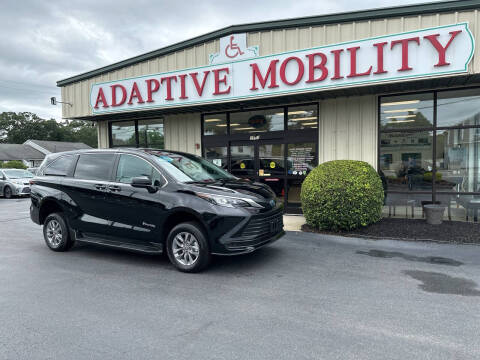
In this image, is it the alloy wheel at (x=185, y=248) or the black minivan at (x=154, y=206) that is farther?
the alloy wheel at (x=185, y=248)

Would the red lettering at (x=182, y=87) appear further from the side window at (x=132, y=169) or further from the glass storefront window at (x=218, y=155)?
the side window at (x=132, y=169)

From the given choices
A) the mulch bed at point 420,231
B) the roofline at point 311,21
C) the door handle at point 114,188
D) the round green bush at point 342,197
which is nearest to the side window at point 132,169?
the door handle at point 114,188

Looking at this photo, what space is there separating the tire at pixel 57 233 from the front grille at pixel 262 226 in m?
3.47

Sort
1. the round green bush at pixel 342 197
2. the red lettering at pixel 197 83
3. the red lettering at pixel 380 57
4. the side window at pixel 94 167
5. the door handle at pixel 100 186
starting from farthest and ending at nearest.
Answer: the red lettering at pixel 197 83 < the red lettering at pixel 380 57 < the round green bush at pixel 342 197 < the side window at pixel 94 167 < the door handle at pixel 100 186

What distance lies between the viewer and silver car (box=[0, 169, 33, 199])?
17.1 metres

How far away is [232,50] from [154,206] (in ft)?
20.0

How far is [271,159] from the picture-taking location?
9773 millimetres

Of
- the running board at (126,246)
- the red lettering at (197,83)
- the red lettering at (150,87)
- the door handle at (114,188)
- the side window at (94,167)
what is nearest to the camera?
the running board at (126,246)

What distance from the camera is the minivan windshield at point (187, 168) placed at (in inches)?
208

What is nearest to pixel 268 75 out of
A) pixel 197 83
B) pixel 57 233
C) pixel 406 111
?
pixel 197 83

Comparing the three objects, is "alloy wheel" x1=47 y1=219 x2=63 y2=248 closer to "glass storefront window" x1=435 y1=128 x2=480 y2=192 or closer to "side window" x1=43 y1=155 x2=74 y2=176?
"side window" x1=43 y1=155 x2=74 y2=176

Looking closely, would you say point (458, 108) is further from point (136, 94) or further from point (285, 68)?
point (136, 94)

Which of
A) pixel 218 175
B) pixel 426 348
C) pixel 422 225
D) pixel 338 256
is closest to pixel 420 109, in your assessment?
pixel 422 225

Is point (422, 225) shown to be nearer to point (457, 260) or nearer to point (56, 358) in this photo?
point (457, 260)
